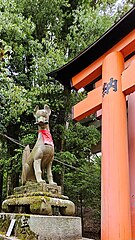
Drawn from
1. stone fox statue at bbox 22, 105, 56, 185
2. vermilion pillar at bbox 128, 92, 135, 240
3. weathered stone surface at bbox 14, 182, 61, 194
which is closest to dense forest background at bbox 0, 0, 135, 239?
stone fox statue at bbox 22, 105, 56, 185

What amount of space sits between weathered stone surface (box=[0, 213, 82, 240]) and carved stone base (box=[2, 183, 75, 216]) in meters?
0.14

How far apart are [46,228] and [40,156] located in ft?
3.53

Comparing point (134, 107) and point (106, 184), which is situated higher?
point (134, 107)

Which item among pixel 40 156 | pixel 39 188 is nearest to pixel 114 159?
pixel 39 188

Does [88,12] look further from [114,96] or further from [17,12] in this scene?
[114,96]

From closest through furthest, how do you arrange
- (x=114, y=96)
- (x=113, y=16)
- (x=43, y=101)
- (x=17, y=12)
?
(x=114, y=96) < (x=43, y=101) < (x=17, y=12) < (x=113, y=16)

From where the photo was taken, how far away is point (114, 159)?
297 cm

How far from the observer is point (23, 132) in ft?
28.6

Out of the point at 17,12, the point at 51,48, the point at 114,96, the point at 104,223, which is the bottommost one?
the point at 104,223

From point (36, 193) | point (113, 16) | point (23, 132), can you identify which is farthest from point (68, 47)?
point (36, 193)

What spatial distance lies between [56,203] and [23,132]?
5.42m

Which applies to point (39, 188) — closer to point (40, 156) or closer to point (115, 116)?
point (40, 156)

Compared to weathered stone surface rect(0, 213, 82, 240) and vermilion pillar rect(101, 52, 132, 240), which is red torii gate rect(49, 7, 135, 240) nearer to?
vermilion pillar rect(101, 52, 132, 240)

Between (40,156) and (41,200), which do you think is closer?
(41,200)
